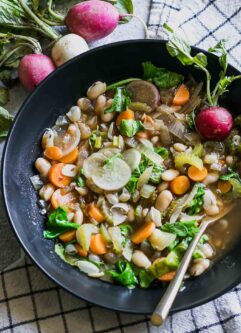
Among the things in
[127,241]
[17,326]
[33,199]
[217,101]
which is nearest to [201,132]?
[217,101]

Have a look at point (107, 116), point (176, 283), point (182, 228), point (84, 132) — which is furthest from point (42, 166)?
point (176, 283)

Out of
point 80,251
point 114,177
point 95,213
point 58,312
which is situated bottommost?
point 58,312

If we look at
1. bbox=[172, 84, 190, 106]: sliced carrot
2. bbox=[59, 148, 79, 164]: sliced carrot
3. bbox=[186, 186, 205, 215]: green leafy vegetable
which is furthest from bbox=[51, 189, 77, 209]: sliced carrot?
bbox=[172, 84, 190, 106]: sliced carrot

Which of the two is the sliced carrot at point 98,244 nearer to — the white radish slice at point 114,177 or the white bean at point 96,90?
the white radish slice at point 114,177

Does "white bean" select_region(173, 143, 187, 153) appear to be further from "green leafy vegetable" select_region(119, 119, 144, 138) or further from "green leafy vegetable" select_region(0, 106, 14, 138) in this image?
"green leafy vegetable" select_region(0, 106, 14, 138)

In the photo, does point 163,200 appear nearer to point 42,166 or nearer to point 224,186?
point 224,186

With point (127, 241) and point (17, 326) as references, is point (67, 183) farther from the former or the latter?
point (17, 326)

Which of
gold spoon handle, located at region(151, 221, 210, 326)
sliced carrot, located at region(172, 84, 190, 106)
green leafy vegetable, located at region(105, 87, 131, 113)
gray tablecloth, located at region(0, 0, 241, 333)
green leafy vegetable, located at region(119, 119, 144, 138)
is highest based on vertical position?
sliced carrot, located at region(172, 84, 190, 106)
